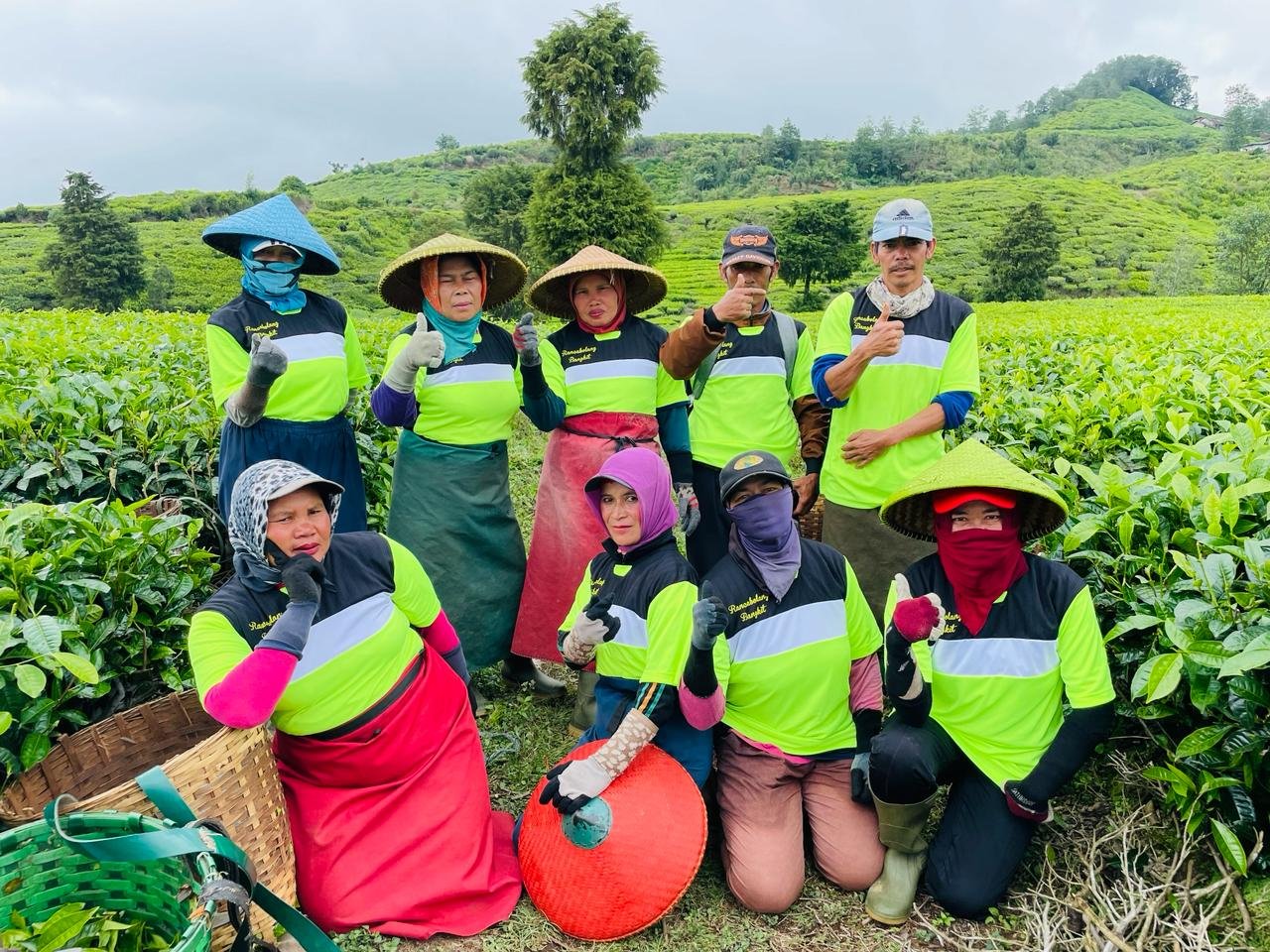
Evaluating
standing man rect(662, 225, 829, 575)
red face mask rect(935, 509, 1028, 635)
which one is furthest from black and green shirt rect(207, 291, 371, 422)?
red face mask rect(935, 509, 1028, 635)

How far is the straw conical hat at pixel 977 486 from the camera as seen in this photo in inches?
99.4

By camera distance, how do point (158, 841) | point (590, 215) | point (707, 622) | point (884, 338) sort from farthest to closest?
1. point (590, 215)
2. point (884, 338)
3. point (707, 622)
4. point (158, 841)

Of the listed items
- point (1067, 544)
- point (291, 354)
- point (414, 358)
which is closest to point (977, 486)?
point (1067, 544)

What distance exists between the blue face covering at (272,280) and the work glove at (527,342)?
95 cm

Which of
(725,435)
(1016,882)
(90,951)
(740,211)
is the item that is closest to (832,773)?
(1016,882)

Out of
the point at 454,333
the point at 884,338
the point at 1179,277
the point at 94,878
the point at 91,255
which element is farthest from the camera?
the point at 91,255

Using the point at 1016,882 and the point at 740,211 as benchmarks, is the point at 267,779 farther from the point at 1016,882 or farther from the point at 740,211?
the point at 740,211

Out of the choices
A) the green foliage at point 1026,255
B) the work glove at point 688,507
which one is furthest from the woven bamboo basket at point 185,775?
the green foliage at point 1026,255

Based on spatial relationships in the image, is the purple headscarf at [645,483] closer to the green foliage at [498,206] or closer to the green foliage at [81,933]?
the green foliage at [81,933]

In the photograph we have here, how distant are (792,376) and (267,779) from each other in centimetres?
282

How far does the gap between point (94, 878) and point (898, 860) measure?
2357mm

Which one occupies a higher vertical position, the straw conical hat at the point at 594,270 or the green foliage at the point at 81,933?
A: the straw conical hat at the point at 594,270

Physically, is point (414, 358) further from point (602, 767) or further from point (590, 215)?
point (590, 215)

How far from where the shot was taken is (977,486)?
2572mm
